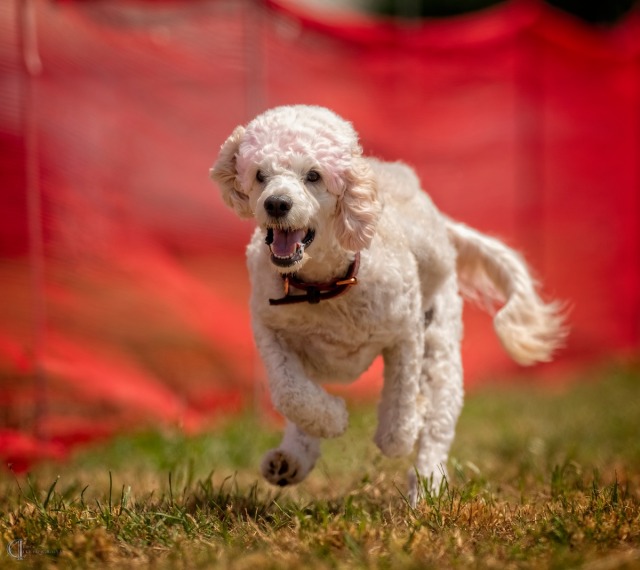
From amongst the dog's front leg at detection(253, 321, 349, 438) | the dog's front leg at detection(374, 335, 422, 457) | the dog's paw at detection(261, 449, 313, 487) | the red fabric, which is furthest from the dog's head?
the red fabric

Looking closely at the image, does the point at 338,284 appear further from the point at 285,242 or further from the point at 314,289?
the point at 285,242

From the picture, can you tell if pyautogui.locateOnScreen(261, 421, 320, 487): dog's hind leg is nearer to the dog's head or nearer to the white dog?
the white dog

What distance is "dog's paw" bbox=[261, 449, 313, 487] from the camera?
4.03 metres

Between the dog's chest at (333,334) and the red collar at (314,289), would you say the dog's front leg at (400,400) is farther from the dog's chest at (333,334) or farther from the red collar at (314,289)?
the red collar at (314,289)

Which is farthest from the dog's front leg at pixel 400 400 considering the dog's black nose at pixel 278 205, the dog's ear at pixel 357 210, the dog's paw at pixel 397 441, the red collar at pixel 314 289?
the dog's black nose at pixel 278 205

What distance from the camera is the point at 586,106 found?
32.1 feet

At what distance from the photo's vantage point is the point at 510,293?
16.0 feet

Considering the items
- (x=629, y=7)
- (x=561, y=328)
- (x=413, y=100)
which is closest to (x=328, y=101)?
(x=413, y=100)

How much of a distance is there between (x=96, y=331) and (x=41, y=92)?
146cm

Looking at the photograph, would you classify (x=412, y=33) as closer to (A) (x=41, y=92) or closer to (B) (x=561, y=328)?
(A) (x=41, y=92)

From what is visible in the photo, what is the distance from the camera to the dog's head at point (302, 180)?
11.5 ft

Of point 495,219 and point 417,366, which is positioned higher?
point 417,366

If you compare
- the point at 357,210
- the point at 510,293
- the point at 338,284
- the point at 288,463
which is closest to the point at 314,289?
the point at 338,284

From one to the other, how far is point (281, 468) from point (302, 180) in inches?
46.4
